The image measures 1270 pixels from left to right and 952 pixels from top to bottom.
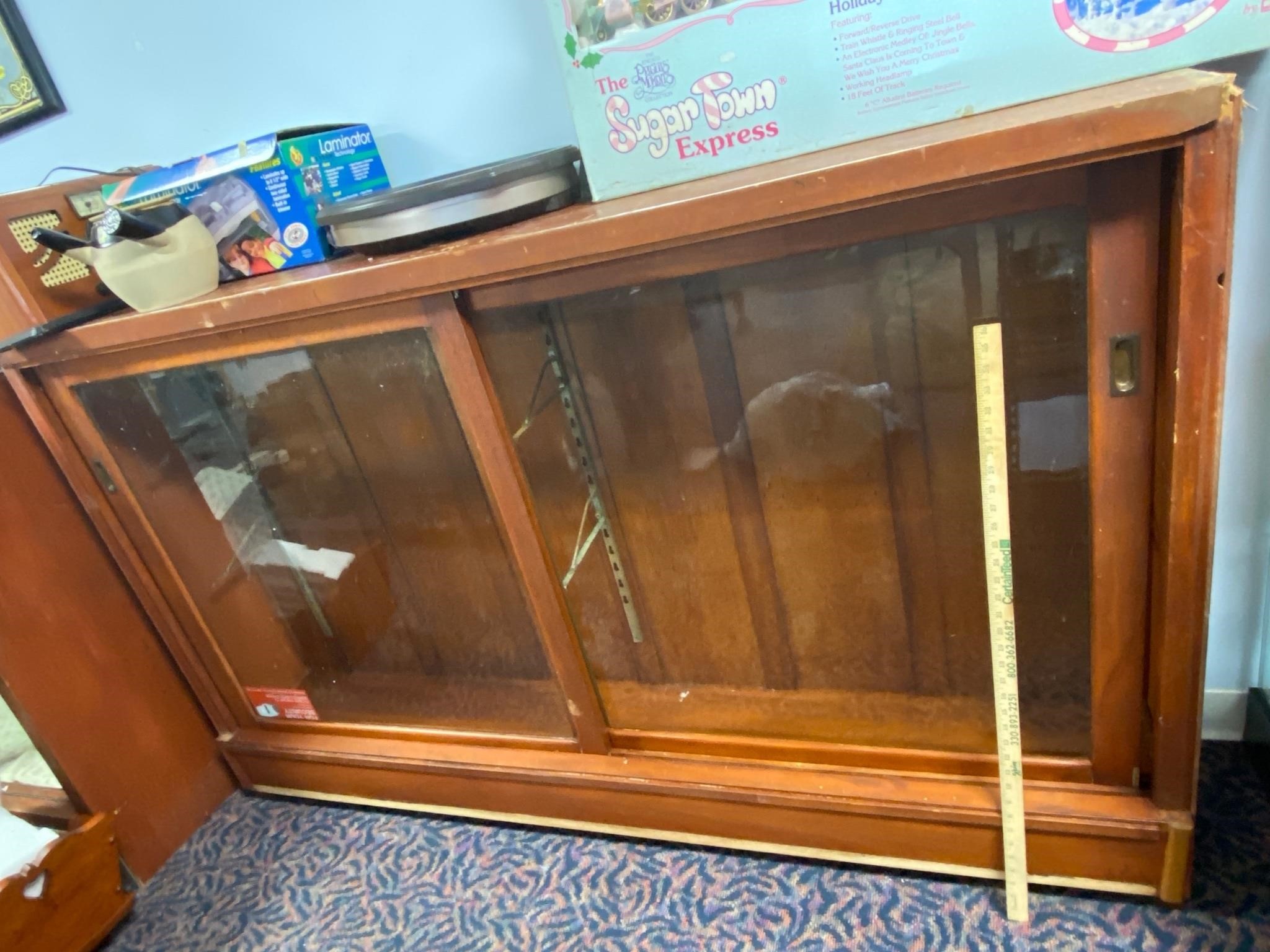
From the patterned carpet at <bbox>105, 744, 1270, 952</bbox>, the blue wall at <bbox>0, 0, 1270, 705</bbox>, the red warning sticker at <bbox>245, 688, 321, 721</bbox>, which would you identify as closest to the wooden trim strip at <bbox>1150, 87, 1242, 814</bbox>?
the patterned carpet at <bbox>105, 744, 1270, 952</bbox>

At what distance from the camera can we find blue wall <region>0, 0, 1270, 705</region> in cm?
95

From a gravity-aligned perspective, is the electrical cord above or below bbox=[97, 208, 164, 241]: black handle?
above

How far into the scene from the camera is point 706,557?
1174 mm

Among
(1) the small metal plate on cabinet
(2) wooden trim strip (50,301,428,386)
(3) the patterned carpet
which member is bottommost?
(3) the patterned carpet

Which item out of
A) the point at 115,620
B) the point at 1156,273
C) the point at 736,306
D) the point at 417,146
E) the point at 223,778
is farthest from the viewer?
the point at 223,778

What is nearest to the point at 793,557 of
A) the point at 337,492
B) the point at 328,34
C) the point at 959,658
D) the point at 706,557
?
the point at 706,557

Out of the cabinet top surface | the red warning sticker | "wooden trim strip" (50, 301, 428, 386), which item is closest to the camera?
the cabinet top surface

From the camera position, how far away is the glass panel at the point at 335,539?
1136mm

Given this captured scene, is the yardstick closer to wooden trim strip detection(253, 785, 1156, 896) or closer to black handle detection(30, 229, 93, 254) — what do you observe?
wooden trim strip detection(253, 785, 1156, 896)

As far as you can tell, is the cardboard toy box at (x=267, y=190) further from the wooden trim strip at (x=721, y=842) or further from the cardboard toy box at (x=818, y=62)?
the wooden trim strip at (x=721, y=842)

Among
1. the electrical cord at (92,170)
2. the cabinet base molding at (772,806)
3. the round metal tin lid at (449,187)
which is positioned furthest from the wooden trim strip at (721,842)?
the electrical cord at (92,170)

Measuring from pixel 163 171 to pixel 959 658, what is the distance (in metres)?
1.20

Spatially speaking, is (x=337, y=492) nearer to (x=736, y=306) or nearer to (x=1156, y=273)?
(x=736, y=306)

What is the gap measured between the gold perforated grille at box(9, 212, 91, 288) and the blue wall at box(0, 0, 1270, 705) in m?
0.20
